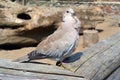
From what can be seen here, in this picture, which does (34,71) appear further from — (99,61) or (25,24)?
(25,24)

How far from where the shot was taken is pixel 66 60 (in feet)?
8.13

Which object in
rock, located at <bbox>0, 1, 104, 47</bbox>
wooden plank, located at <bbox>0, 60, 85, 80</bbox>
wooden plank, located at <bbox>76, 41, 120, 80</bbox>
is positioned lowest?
rock, located at <bbox>0, 1, 104, 47</bbox>

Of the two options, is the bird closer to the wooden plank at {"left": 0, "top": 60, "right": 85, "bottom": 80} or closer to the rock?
the wooden plank at {"left": 0, "top": 60, "right": 85, "bottom": 80}

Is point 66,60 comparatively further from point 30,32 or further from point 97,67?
point 30,32

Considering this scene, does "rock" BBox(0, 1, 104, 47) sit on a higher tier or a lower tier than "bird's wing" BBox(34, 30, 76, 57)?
lower

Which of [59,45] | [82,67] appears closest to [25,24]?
[59,45]

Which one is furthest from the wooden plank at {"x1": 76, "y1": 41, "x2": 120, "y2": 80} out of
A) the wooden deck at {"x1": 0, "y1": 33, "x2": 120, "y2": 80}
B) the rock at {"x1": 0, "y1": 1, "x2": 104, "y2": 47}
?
the rock at {"x1": 0, "y1": 1, "x2": 104, "y2": 47}

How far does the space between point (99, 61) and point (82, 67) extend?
0.22 metres

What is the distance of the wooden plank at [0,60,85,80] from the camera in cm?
194

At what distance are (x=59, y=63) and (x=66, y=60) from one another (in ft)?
0.17

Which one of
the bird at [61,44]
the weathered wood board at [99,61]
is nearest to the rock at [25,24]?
the weathered wood board at [99,61]

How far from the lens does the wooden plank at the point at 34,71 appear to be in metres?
1.94

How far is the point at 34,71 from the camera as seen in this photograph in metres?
1.97

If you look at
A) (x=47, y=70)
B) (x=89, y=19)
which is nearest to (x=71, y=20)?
(x=47, y=70)
